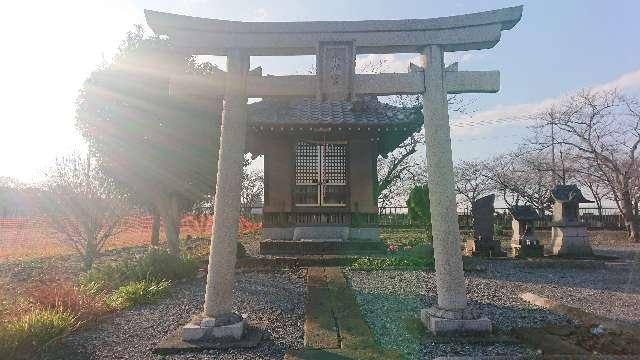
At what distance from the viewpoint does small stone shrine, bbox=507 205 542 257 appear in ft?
45.7

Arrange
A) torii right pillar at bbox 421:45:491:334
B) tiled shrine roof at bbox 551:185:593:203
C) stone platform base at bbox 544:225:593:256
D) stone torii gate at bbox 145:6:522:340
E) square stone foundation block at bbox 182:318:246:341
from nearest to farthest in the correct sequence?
square stone foundation block at bbox 182:318:246:341
torii right pillar at bbox 421:45:491:334
stone torii gate at bbox 145:6:522:340
stone platform base at bbox 544:225:593:256
tiled shrine roof at bbox 551:185:593:203

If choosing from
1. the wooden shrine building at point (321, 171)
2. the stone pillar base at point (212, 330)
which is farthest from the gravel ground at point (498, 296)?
the wooden shrine building at point (321, 171)

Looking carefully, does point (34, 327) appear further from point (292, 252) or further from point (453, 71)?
point (292, 252)

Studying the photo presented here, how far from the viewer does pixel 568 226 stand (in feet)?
46.2

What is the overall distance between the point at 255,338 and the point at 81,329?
280cm

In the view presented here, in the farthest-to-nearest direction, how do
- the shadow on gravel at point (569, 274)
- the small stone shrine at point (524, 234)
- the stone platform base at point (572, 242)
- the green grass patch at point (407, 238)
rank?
the green grass patch at point (407, 238), the small stone shrine at point (524, 234), the stone platform base at point (572, 242), the shadow on gravel at point (569, 274)

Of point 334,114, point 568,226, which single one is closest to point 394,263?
point 334,114

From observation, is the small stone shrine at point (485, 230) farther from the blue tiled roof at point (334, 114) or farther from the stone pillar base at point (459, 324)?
the stone pillar base at point (459, 324)

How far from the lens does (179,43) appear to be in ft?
17.9

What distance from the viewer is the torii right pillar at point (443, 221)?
488cm

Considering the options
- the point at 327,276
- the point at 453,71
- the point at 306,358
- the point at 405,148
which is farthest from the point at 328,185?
the point at 405,148

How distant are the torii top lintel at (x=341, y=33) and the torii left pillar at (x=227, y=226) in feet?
1.10

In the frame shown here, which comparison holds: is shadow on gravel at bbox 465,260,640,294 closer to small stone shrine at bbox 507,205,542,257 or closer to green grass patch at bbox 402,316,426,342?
small stone shrine at bbox 507,205,542,257

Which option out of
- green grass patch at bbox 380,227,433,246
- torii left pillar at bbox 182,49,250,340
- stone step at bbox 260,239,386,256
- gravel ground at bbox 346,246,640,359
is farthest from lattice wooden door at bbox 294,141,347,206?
torii left pillar at bbox 182,49,250,340
